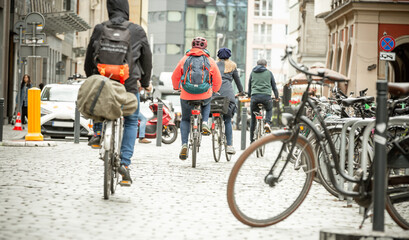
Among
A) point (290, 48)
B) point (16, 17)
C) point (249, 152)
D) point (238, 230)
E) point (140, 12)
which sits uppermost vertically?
point (140, 12)

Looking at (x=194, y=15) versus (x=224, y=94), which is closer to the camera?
(x=224, y=94)

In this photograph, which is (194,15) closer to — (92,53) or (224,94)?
(224,94)

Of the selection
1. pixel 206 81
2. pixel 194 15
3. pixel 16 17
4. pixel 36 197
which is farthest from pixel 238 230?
pixel 194 15

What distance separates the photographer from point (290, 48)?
6.54 meters

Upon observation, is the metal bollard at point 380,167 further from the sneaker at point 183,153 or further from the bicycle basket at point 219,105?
the bicycle basket at point 219,105

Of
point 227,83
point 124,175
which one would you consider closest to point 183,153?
point 227,83

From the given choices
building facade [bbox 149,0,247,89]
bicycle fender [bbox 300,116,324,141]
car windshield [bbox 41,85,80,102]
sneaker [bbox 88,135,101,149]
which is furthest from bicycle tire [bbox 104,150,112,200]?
building facade [bbox 149,0,247,89]

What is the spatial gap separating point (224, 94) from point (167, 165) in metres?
2.62

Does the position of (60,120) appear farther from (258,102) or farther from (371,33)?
(371,33)

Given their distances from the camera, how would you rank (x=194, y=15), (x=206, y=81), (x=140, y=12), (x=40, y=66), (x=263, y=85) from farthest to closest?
(x=194, y=15) < (x=140, y=12) < (x=40, y=66) < (x=263, y=85) < (x=206, y=81)

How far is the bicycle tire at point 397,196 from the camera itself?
252 inches

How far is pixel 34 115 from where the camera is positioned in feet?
55.2

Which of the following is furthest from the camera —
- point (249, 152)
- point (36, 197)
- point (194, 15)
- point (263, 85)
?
point (194, 15)

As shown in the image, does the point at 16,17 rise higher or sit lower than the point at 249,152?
higher
